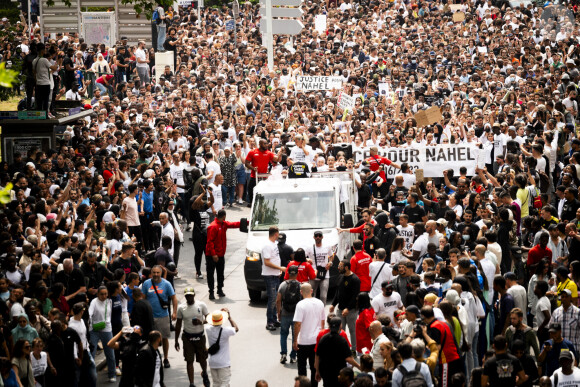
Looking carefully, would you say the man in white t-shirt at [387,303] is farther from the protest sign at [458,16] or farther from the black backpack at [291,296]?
the protest sign at [458,16]

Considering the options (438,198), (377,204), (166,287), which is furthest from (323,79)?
(166,287)

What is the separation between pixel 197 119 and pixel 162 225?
30.6 ft

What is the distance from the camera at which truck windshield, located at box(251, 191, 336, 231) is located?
19.0 meters

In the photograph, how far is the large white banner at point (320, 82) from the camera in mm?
31734

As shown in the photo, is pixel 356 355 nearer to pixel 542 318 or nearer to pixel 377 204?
pixel 542 318

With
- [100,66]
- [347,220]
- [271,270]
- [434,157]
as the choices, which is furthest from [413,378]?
[100,66]

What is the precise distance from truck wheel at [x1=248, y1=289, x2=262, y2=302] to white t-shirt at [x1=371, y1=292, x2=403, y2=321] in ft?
16.3

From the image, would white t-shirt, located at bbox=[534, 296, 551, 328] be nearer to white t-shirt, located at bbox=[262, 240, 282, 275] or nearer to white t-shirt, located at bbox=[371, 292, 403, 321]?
white t-shirt, located at bbox=[371, 292, 403, 321]

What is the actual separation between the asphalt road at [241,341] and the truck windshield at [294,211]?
156cm

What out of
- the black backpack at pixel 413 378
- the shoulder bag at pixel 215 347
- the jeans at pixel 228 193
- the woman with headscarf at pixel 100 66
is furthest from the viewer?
the woman with headscarf at pixel 100 66

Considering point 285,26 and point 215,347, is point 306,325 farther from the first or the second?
point 285,26

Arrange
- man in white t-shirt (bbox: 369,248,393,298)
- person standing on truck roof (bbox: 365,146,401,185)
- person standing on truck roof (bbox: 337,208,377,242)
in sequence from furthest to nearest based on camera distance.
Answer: person standing on truck roof (bbox: 365,146,401,185) < person standing on truck roof (bbox: 337,208,377,242) < man in white t-shirt (bbox: 369,248,393,298)

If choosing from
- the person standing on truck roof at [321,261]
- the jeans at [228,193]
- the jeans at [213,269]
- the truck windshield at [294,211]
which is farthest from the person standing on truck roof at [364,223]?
the jeans at [228,193]

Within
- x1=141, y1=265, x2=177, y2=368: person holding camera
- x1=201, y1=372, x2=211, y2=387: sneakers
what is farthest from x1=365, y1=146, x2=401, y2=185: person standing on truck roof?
x1=201, y1=372, x2=211, y2=387: sneakers
